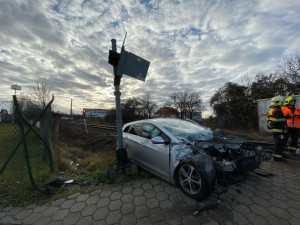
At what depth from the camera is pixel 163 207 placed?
2262mm

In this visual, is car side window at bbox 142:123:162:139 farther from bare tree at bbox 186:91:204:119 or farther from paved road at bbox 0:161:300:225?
bare tree at bbox 186:91:204:119

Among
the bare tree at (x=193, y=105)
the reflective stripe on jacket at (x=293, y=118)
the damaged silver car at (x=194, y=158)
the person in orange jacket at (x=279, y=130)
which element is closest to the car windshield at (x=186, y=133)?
the damaged silver car at (x=194, y=158)

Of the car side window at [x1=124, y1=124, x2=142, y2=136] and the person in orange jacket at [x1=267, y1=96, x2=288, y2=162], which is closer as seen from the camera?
the car side window at [x1=124, y1=124, x2=142, y2=136]

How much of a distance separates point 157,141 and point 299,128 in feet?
16.2

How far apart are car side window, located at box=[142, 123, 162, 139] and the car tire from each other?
910mm

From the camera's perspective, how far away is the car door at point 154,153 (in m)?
2.83

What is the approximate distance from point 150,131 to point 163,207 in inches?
63.8

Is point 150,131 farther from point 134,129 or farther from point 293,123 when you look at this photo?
point 293,123

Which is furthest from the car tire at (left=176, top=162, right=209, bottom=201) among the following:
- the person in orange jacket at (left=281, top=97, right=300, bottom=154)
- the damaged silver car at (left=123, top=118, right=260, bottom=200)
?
the person in orange jacket at (left=281, top=97, right=300, bottom=154)

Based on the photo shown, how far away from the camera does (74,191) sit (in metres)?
2.83

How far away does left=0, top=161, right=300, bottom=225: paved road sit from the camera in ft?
6.53

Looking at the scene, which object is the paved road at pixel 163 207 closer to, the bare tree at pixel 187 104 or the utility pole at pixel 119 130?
the utility pole at pixel 119 130

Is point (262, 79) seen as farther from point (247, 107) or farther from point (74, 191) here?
point (74, 191)

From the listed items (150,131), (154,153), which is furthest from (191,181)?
(150,131)
